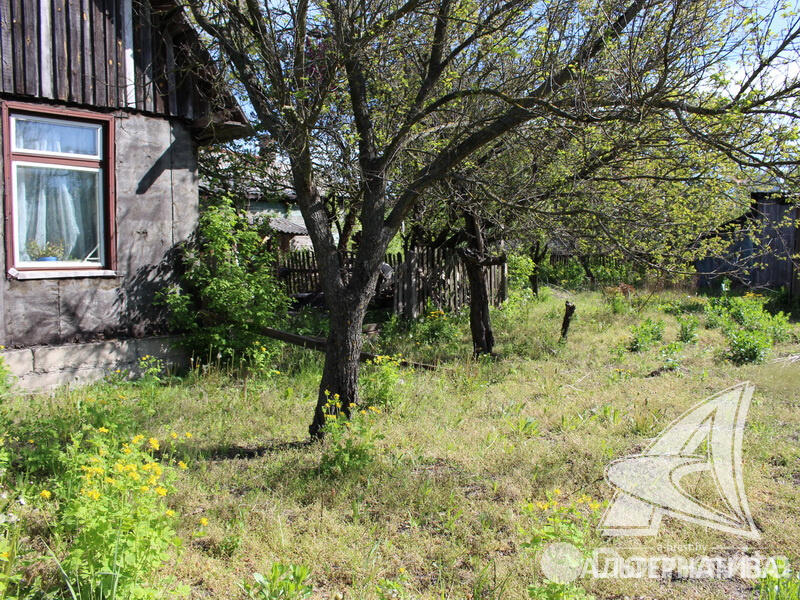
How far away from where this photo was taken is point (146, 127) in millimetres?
7805

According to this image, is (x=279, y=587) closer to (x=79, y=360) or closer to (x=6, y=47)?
(x=79, y=360)

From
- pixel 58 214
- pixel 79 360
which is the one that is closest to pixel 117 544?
pixel 79 360

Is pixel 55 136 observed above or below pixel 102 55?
below

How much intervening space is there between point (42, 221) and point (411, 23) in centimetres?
497

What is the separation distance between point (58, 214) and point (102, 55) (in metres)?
2.08

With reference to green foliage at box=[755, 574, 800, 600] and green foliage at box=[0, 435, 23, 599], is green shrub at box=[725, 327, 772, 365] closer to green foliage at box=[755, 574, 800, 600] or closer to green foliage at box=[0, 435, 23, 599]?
green foliage at box=[755, 574, 800, 600]

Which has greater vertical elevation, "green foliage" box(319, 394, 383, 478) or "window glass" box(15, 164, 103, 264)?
"window glass" box(15, 164, 103, 264)

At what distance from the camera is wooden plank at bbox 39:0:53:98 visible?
676 centimetres

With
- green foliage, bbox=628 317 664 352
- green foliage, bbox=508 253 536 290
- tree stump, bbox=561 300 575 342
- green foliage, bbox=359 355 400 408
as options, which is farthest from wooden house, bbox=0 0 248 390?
green foliage, bbox=508 253 536 290

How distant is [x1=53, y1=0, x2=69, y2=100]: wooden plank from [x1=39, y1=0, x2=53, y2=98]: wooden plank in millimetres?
49

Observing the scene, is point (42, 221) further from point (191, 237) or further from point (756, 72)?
point (756, 72)

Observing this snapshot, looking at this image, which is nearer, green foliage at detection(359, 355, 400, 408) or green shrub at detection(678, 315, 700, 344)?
green foliage at detection(359, 355, 400, 408)

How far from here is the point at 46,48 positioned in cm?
680

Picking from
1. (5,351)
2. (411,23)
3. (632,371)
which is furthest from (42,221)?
(632,371)
